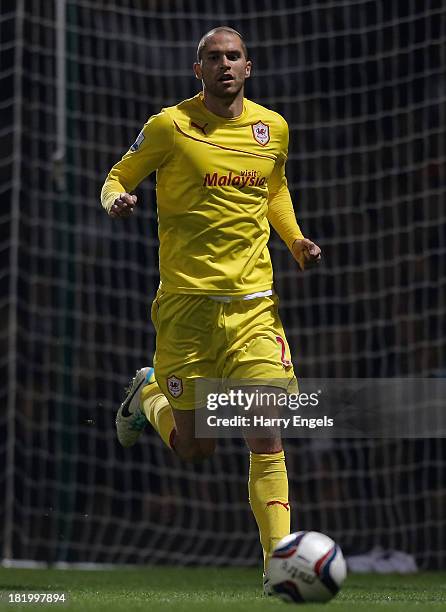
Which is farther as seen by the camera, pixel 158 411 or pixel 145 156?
pixel 158 411

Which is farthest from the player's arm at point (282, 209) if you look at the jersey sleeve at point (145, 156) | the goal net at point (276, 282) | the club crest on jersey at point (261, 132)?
the goal net at point (276, 282)

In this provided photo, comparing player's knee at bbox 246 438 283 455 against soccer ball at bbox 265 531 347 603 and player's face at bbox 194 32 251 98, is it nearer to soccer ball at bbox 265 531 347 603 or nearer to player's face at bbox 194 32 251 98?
soccer ball at bbox 265 531 347 603

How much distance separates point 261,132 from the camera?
550 cm

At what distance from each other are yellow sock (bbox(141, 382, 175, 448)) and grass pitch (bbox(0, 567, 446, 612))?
0.64 meters

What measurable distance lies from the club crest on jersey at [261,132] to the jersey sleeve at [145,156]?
34 centimetres

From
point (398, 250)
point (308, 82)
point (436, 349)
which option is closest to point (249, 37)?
point (308, 82)

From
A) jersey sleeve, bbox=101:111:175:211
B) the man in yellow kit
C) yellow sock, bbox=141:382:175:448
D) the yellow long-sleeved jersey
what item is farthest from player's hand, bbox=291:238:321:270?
yellow sock, bbox=141:382:175:448

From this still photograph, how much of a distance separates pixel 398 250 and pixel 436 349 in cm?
67

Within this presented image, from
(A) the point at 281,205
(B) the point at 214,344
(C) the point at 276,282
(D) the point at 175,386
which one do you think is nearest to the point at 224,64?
(A) the point at 281,205

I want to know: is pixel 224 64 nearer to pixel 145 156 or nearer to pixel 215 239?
pixel 145 156

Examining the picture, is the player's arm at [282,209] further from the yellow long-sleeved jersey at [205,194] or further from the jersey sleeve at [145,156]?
the jersey sleeve at [145,156]

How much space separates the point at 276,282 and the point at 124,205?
4332 mm

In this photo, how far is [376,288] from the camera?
354 inches

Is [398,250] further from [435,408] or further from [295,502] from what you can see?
[295,502]
